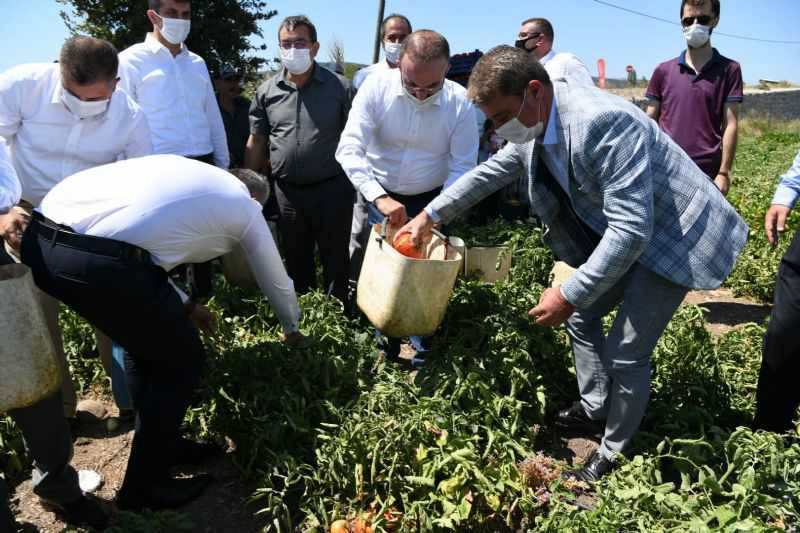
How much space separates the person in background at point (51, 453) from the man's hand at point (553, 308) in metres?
1.85

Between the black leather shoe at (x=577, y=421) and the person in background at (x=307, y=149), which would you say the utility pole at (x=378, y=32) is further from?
the black leather shoe at (x=577, y=421)

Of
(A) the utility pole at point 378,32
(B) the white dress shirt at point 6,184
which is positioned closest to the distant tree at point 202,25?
(A) the utility pole at point 378,32

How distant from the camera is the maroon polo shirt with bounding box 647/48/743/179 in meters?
4.12

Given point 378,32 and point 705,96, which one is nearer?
point 705,96

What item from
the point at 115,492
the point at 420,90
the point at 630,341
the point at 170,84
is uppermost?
the point at 420,90

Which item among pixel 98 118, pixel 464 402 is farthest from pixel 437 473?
pixel 98 118

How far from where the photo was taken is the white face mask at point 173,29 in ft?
12.6

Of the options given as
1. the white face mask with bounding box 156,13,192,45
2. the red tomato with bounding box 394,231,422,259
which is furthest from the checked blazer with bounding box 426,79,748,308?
the white face mask with bounding box 156,13,192,45

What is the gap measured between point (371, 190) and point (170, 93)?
1543mm

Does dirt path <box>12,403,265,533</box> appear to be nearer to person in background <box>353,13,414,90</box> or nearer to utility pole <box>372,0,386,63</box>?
person in background <box>353,13,414,90</box>

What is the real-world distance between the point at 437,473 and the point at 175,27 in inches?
124

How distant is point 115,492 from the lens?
2686mm

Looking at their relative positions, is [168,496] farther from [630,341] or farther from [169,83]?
[169,83]

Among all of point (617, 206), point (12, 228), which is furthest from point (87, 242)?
point (617, 206)
